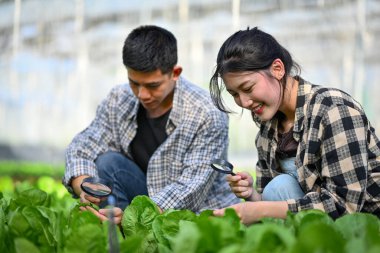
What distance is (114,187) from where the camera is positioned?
11.3 ft

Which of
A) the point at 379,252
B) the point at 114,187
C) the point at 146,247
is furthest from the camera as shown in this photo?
the point at 114,187

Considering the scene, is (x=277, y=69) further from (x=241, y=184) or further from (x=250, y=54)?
(x=241, y=184)

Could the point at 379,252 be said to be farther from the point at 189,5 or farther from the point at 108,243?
the point at 189,5

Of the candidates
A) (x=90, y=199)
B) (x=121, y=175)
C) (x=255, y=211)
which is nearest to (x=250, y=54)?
(x=255, y=211)

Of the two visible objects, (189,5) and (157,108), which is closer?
(157,108)

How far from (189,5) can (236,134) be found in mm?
1976

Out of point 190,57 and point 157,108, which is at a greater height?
point 157,108

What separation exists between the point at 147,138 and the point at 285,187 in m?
1.03

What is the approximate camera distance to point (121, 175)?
3.47 m

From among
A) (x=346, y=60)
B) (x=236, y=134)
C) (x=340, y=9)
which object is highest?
(x=340, y=9)

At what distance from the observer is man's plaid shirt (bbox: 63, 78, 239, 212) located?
10.8ft

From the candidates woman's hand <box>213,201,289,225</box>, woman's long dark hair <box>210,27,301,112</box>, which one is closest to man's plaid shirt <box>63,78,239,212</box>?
woman's long dark hair <box>210,27,301,112</box>

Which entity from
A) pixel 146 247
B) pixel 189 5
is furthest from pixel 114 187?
pixel 189 5

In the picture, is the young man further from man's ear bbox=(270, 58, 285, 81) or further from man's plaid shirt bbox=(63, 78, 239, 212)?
man's ear bbox=(270, 58, 285, 81)
